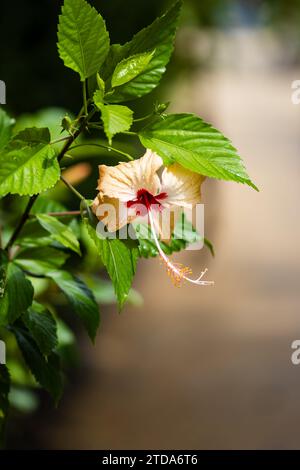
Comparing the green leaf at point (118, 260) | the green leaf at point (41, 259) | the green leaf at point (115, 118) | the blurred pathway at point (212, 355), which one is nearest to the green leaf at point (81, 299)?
the green leaf at point (41, 259)

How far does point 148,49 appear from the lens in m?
0.71

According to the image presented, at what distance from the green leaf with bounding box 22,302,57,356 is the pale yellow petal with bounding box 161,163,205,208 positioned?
20 cm

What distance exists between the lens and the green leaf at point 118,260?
686mm

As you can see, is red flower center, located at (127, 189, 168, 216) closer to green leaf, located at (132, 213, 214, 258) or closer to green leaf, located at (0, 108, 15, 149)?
green leaf, located at (132, 213, 214, 258)

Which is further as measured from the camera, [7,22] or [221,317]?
[221,317]

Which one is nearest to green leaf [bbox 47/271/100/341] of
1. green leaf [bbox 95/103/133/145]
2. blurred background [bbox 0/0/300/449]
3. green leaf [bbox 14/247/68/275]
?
green leaf [bbox 14/247/68/275]

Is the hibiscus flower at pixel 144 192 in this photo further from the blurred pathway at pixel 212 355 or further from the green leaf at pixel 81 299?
the blurred pathway at pixel 212 355

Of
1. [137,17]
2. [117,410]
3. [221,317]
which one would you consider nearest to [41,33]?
[137,17]

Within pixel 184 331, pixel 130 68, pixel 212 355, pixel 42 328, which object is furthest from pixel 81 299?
pixel 184 331

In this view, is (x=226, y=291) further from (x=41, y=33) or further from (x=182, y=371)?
(x=41, y=33)

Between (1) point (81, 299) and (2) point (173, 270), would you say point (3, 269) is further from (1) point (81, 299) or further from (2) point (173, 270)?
(2) point (173, 270)

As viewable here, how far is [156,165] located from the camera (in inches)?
27.5

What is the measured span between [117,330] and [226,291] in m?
0.74

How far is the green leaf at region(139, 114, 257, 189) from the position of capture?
26.4 inches
